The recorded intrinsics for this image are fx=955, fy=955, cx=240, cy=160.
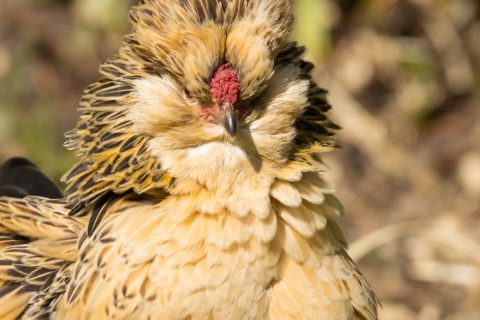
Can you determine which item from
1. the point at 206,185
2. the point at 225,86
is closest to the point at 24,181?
the point at 206,185

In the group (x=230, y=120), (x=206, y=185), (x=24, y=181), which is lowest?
(x=24, y=181)

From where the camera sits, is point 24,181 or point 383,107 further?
point 383,107

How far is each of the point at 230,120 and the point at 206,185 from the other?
0.27m

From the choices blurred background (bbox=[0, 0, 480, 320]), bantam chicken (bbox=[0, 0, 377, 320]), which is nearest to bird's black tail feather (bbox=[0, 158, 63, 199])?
bantam chicken (bbox=[0, 0, 377, 320])

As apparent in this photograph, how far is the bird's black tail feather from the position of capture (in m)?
4.09

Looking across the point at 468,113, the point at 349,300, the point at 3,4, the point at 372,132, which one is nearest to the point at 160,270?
the point at 349,300

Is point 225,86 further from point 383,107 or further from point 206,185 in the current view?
point 383,107

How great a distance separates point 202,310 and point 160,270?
0.61ft

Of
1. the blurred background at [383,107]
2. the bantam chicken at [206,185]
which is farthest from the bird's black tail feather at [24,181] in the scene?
the blurred background at [383,107]

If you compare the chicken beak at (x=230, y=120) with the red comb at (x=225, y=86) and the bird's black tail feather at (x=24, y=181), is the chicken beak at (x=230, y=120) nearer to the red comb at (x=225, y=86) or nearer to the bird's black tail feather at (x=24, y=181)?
the red comb at (x=225, y=86)

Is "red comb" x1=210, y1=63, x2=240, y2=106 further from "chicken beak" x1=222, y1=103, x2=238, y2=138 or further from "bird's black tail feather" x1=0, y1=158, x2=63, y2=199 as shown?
"bird's black tail feather" x1=0, y1=158, x2=63, y2=199

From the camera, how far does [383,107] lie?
7.18m

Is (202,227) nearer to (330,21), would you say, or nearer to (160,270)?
(160,270)

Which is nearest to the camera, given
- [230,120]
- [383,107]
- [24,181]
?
[230,120]
